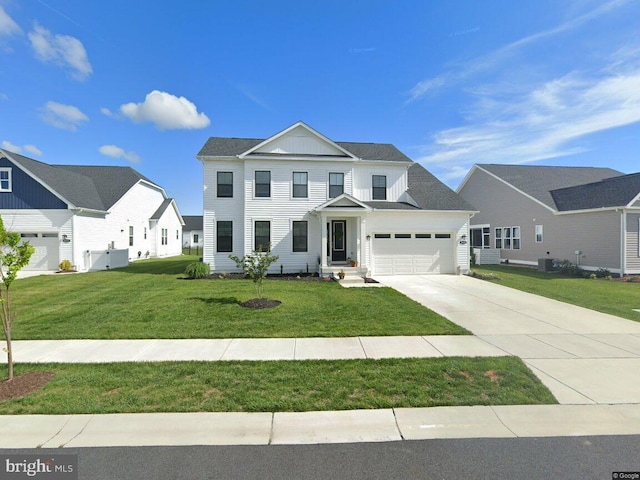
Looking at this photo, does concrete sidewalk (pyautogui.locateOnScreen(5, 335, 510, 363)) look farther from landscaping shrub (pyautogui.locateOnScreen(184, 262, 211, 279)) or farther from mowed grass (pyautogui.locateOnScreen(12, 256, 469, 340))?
landscaping shrub (pyautogui.locateOnScreen(184, 262, 211, 279))

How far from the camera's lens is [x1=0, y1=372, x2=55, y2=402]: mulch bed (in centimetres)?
421

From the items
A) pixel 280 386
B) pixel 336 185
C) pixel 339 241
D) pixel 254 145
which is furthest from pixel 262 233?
pixel 280 386

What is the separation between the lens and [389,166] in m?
17.9

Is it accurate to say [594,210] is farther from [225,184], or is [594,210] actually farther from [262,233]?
[225,184]

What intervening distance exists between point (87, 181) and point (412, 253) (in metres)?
24.6

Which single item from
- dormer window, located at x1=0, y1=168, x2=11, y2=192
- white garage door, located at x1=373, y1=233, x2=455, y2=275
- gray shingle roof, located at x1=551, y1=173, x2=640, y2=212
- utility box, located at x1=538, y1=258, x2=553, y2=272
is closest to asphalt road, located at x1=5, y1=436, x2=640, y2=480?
white garage door, located at x1=373, y1=233, x2=455, y2=275

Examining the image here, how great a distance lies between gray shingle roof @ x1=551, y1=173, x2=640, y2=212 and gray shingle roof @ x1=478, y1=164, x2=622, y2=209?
1.16m

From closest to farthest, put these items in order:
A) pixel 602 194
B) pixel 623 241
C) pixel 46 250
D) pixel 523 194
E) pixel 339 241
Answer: pixel 623 241 → pixel 339 241 → pixel 602 194 → pixel 46 250 → pixel 523 194

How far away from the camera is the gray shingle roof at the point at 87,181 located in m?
17.9

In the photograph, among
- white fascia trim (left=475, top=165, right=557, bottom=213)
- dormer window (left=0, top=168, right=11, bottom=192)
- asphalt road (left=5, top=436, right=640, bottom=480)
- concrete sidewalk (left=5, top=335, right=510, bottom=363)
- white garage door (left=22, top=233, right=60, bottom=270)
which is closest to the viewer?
asphalt road (left=5, top=436, right=640, bottom=480)

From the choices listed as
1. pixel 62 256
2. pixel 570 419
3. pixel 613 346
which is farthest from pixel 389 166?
pixel 62 256

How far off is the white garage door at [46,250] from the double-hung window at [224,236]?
983 cm

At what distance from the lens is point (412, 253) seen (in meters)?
16.6

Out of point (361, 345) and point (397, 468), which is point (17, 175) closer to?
point (361, 345)
